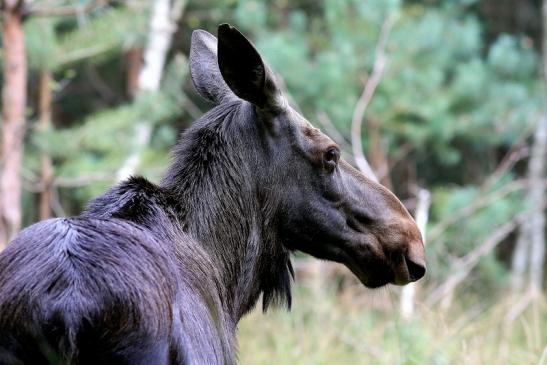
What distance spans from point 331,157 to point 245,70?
621 mm

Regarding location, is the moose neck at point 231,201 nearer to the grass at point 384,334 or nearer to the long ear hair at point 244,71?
the long ear hair at point 244,71

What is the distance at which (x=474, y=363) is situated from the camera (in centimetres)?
582

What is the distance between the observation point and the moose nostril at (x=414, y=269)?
456cm

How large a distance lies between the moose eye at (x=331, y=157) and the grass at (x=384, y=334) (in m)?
1.51

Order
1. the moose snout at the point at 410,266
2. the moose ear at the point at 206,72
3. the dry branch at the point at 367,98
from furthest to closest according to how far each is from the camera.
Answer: the dry branch at the point at 367,98 < the moose ear at the point at 206,72 < the moose snout at the point at 410,266

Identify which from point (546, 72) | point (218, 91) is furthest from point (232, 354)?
point (546, 72)

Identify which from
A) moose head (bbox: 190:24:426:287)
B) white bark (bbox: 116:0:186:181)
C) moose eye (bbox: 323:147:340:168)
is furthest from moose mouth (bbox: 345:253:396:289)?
white bark (bbox: 116:0:186:181)

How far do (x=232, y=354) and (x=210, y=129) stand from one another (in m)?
1.07

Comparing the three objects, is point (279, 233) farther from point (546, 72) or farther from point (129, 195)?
point (546, 72)

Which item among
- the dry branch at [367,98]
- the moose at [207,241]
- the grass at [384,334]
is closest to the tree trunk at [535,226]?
the dry branch at [367,98]

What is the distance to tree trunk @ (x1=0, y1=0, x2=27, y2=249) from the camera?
27.4 ft

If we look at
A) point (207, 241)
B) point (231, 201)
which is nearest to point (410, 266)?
point (231, 201)

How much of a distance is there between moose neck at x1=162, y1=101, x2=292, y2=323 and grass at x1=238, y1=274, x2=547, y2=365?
151 centimetres

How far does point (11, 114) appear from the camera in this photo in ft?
28.4
